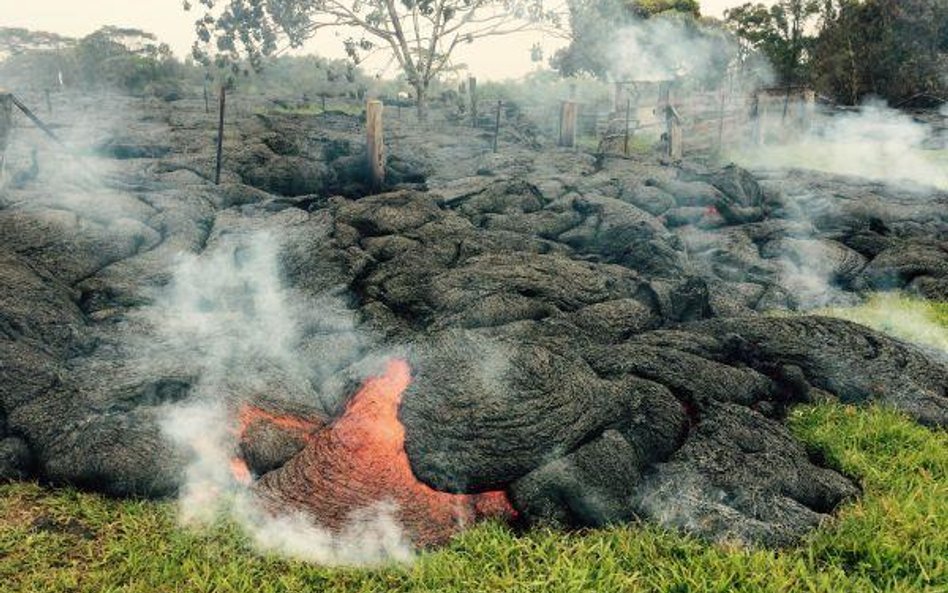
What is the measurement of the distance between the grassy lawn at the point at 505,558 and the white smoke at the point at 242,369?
0.54 ft

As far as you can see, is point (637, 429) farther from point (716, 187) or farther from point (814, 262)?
point (716, 187)

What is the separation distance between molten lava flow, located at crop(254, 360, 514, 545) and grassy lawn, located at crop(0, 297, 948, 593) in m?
0.25

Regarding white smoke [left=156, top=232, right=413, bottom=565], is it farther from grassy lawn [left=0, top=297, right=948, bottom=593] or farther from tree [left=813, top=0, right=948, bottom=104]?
tree [left=813, top=0, right=948, bottom=104]

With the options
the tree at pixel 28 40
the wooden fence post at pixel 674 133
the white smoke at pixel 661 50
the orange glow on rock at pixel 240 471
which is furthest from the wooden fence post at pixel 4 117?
the tree at pixel 28 40

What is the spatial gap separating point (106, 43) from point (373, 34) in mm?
22592

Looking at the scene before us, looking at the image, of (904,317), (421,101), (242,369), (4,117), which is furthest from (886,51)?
(242,369)

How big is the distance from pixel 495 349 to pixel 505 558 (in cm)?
173

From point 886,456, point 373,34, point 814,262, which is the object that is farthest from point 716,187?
point 373,34

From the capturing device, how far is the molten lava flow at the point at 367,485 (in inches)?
199

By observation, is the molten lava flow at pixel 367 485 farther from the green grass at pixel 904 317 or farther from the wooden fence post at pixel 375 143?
the wooden fence post at pixel 375 143

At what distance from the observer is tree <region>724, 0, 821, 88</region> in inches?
1374

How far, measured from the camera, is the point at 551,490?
517 cm

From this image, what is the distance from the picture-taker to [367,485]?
5.18 m

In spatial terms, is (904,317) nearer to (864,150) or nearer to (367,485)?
(367,485)
